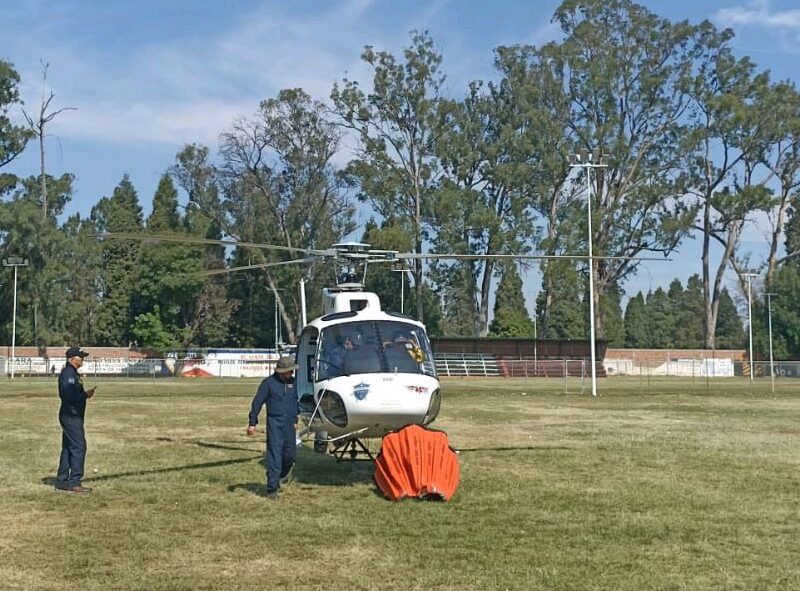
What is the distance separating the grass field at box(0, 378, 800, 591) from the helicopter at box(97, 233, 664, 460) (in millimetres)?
953

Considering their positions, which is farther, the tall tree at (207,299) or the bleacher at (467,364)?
the tall tree at (207,299)

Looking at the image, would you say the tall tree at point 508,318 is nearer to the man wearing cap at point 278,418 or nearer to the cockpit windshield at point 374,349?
the cockpit windshield at point 374,349

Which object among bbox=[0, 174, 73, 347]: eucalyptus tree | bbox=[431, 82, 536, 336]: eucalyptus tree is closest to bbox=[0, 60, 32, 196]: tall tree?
bbox=[0, 174, 73, 347]: eucalyptus tree

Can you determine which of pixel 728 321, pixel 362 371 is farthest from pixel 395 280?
pixel 362 371

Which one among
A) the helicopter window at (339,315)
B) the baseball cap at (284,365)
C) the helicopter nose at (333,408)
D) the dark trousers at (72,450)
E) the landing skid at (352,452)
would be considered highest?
the helicopter window at (339,315)

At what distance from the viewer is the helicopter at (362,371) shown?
1256cm

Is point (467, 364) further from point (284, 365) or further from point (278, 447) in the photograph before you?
point (278, 447)

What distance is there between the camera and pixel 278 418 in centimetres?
1227

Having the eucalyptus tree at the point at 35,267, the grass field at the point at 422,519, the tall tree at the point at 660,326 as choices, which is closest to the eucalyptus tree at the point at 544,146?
the eucalyptus tree at the point at 35,267

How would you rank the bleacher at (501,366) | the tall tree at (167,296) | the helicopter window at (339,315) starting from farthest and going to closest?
the tall tree at (167,296) → the bleacher at (501,366) → the helicopter window at (339,315)

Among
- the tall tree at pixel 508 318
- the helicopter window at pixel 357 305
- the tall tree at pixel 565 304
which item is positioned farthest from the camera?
the tall tree at pixel 508 318

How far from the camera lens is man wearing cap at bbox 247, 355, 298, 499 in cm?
1208

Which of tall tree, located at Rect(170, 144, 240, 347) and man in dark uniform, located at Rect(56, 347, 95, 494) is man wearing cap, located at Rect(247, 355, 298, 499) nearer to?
man in dark uniform, located at Rect(56, 347, 95, 494)

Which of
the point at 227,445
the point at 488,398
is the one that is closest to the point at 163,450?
the point at 227,445
